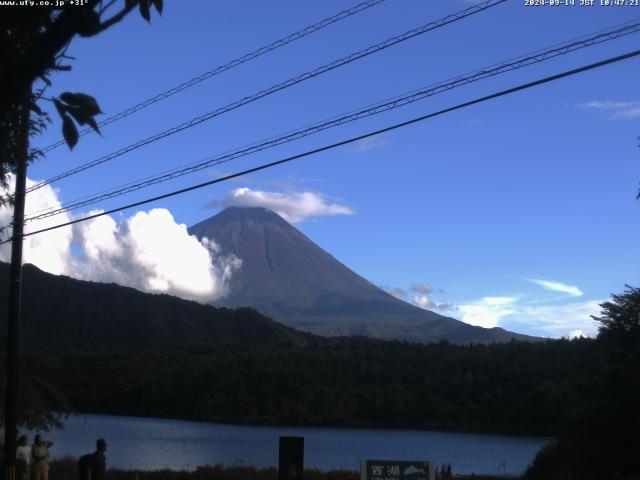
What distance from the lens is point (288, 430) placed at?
8244 centimetres

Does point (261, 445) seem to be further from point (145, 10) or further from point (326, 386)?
point (145, 10)

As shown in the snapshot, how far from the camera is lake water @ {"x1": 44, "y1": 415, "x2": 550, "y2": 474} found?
45719 millimetres

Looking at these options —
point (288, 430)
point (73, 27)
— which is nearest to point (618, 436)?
point (73, 27)

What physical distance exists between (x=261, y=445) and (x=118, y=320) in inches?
3094

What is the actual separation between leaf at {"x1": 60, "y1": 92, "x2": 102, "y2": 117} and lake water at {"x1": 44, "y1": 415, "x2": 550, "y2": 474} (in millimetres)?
34486

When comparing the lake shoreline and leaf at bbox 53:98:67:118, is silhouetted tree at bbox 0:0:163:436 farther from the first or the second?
the lake shoreline

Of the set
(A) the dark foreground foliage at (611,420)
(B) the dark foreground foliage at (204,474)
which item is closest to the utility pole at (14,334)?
(B) the dark foreground foliage at (204,474)

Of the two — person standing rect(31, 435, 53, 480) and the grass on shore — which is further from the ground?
person standing rect(31, 435, 53, 480)

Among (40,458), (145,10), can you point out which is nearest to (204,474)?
(40,458)

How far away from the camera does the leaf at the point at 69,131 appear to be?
3.97m

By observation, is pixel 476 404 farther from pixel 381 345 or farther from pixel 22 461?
pixel 22 461

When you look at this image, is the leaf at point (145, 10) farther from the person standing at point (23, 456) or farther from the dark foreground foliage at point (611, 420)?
the dark foreground foliage at point (611, 420)

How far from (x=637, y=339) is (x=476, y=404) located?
2016 inches

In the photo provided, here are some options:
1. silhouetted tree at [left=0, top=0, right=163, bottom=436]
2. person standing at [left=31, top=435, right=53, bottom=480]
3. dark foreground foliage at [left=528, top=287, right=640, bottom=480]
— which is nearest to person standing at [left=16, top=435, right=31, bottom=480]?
person standing at [left=31, top=435, right=53, bottom=480]
